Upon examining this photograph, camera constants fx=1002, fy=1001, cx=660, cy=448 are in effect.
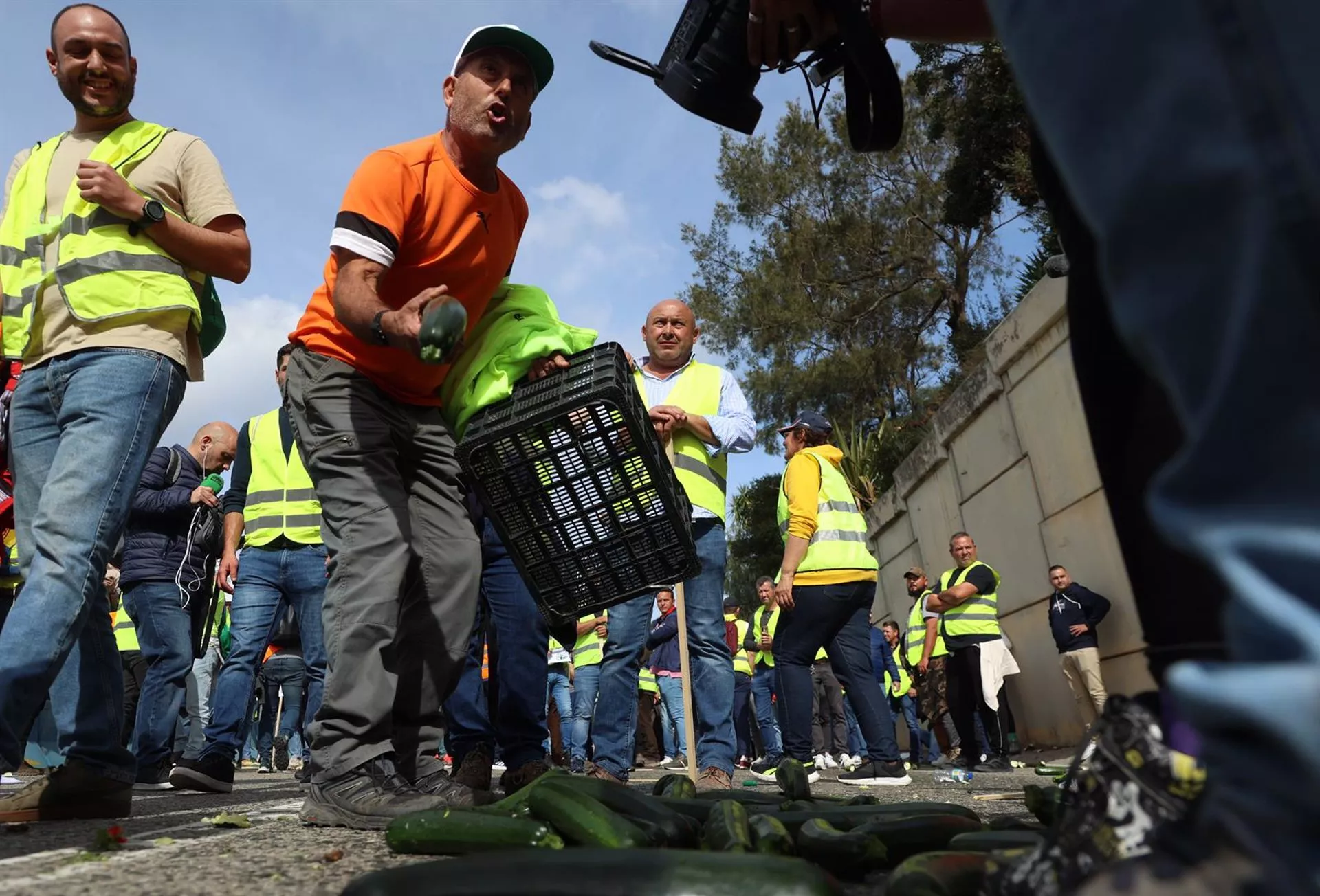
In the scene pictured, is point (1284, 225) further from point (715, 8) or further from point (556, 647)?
point (556, 647)

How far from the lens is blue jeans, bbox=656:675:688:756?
13.5 m

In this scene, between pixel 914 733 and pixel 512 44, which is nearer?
pixel 512 44

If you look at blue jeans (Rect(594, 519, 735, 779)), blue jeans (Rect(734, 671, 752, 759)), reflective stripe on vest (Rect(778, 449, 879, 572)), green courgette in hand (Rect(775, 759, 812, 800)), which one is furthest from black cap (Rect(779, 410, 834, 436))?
blue jeans (Rect(734, 671, 752, 759))

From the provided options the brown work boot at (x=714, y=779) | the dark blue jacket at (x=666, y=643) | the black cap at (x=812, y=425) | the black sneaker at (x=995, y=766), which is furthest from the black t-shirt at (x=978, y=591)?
the brown work boot at (x=714, y=779)

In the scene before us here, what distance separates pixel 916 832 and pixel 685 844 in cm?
48

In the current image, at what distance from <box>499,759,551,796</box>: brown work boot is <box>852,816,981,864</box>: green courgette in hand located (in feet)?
7.46

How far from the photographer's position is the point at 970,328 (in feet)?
94.2

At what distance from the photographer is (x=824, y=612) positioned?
6.88 metres

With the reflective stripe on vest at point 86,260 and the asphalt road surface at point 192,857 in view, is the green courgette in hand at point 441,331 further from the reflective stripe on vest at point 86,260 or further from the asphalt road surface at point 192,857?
the reflective stripe on vest at point 86,260

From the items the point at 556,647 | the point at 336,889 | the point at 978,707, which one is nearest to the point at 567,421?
the point at 336,889

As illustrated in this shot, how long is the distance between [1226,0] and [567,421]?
8.59 ft

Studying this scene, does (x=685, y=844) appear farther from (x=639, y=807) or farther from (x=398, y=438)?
(x=398, y=438)

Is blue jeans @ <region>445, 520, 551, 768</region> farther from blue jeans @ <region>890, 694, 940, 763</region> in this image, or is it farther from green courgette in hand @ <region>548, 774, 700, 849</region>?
blue jeans @ <region>890, 694, 940, 763</region>

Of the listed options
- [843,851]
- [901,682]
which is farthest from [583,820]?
[901,682]
